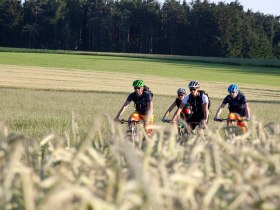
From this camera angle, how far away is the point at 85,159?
1.70m

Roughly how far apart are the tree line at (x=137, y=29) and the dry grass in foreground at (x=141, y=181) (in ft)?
436

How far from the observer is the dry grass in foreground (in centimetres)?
141

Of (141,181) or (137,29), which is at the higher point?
(137,29)

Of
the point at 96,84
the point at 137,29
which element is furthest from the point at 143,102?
the point at 137,29

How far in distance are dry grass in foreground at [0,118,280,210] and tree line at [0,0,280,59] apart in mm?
133009

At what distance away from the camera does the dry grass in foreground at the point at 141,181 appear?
1.41 metres

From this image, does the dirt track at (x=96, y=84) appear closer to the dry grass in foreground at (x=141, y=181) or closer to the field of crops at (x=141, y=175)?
the field of crops at (x=141, y=175)

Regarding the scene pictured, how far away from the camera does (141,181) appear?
1.36 metres

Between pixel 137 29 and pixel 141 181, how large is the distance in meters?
155

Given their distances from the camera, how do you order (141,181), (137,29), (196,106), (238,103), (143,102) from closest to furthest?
(141,181)
(196,106)
(143,102)
(238,103)
(137,29)

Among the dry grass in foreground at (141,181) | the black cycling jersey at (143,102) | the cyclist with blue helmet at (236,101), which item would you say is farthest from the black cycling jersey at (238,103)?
the dry grass in foreground at (141,181)

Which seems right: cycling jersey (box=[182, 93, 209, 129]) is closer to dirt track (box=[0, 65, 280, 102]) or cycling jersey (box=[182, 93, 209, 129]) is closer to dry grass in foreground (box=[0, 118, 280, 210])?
dry grass in foreground (box=[0, 118, 280, 210])

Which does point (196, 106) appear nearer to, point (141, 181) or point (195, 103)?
point (195, 103)

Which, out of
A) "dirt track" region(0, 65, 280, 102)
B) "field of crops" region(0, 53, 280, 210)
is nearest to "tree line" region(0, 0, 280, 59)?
"dirt track" region(0, 65, 280, 102)
